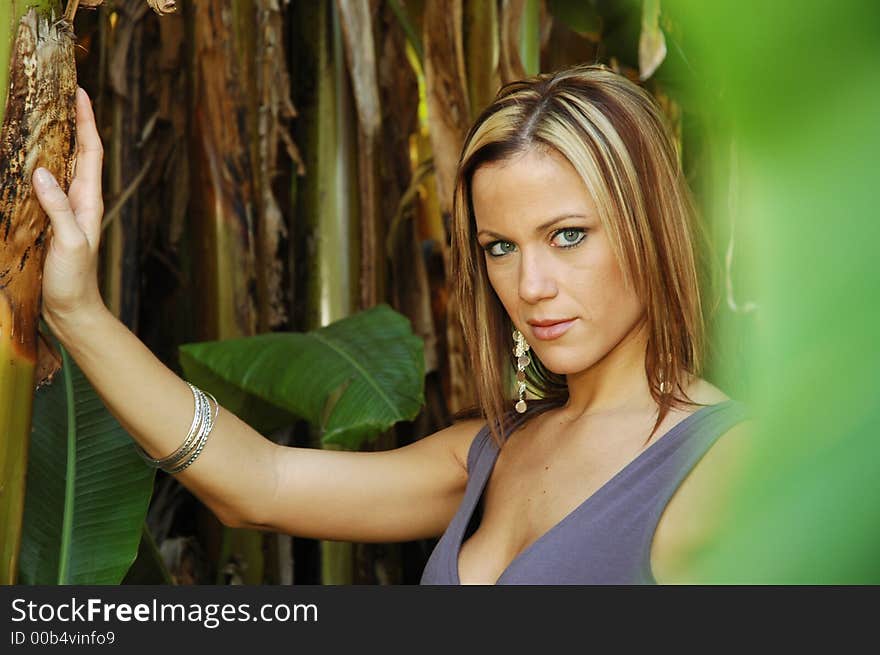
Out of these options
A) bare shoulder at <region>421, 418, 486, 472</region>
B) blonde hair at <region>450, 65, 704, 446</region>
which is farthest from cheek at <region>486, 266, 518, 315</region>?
bare shoulder at <region>421, 418, 486, 472</region>

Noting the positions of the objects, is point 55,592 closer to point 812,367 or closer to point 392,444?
point 812,367

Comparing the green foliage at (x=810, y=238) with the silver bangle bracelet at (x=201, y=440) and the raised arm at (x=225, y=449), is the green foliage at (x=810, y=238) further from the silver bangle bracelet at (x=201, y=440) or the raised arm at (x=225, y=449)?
the silver bangle bracelet at (x=201, y=440)

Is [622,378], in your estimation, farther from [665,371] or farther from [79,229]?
[79,229]

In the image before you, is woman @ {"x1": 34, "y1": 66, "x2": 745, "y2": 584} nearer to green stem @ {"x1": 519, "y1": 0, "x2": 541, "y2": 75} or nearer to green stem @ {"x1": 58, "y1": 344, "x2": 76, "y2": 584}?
green stem @ {"x1": 58, "y1": 344, "x2": 76, "y2": 584}

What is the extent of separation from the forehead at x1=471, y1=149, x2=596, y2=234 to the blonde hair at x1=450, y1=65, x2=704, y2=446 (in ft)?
0.04

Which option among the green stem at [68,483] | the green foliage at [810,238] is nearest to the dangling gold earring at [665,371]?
the green stem at [68,483]

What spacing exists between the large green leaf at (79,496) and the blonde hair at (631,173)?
0.63 m

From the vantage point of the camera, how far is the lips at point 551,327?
3.33 ft

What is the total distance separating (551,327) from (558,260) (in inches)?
3.0

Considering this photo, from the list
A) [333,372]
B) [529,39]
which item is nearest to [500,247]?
[333,372]

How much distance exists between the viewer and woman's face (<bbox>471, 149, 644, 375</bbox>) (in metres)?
0.98

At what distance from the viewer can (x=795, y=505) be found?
0.39 feet

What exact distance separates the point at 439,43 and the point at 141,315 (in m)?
0.95

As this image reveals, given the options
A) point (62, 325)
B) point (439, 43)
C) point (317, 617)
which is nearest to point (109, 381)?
point (62, 325)
